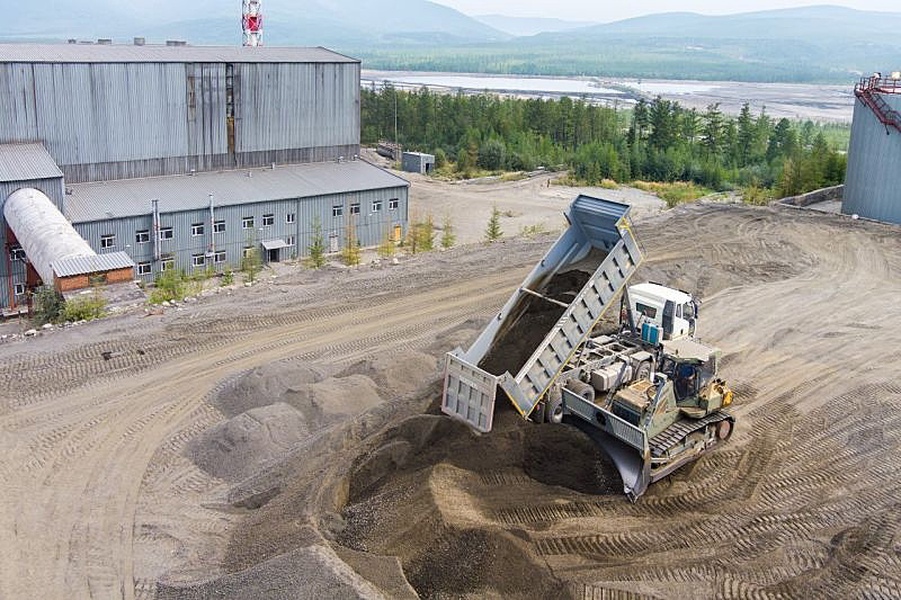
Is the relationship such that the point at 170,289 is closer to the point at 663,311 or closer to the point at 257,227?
the point at 257,227

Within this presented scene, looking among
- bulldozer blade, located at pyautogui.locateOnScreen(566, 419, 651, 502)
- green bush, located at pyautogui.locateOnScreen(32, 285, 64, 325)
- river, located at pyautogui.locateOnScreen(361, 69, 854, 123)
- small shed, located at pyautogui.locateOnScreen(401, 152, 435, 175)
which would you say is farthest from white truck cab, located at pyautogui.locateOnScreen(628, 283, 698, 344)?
river, located at pyautogui.locateOnScreen(361, 69, 854, 123)

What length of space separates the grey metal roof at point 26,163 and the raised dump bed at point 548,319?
19.5 metres

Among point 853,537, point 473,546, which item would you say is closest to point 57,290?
point 473,546

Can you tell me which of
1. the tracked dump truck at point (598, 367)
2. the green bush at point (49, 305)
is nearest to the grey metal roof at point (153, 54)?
the green bush at point (49, 305)

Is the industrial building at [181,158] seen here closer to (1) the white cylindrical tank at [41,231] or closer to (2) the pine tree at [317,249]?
(1) the white cylindrical tank at [41,231]

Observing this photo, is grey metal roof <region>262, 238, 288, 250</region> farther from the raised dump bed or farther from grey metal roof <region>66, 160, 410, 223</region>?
the raised dump bed

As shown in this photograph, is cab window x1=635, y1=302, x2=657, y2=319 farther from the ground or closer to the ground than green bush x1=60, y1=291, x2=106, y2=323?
farther from the ground

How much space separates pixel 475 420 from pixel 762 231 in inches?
858

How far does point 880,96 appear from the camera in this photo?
32.7m

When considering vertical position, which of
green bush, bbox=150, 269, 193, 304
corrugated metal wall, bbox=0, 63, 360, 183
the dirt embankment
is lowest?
the dirt embankment

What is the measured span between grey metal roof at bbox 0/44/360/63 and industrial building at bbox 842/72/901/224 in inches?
841

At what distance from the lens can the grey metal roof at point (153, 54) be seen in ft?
99.8

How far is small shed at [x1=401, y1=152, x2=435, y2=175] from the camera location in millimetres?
54312

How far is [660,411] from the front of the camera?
13.0 metres
